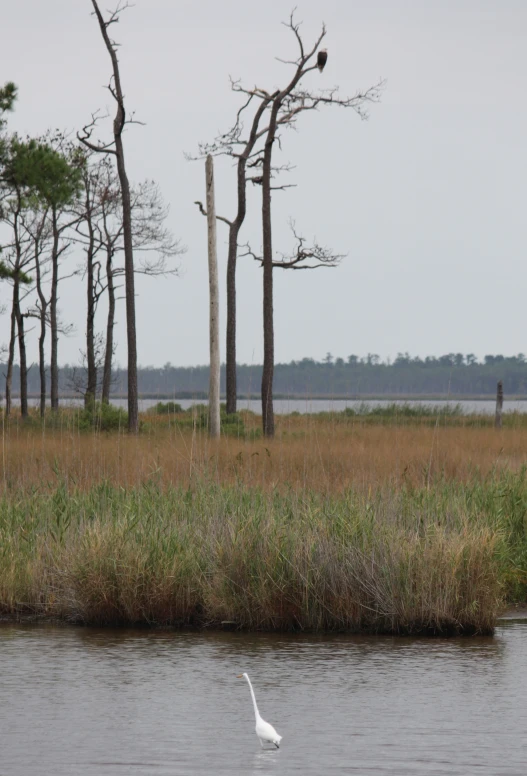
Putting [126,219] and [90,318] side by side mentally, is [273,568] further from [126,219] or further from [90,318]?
[90,318]

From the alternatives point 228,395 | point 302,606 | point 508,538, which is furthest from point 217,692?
point 228,395

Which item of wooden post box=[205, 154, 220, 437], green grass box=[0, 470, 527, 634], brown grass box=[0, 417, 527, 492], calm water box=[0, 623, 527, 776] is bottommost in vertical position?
calm water box=[0, 623, 527, 776]

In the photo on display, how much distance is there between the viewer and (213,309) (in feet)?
82.7

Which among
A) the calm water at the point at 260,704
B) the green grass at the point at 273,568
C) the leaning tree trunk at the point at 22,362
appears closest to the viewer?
the calm water at the point at 260,704

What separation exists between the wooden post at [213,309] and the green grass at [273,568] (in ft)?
45.3

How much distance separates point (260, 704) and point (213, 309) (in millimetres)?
18755

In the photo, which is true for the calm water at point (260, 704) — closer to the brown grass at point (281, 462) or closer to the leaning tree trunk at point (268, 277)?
the brown grass at point (281, 462)

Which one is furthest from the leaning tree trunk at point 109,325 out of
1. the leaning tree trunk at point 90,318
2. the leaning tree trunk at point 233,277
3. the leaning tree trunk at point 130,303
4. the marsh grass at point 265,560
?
the marsh grass at point 265,560

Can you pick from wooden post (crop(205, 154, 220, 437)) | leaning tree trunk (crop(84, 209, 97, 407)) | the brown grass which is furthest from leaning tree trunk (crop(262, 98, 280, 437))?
leaning tree trunk (crop(84, 209, 97, 407))

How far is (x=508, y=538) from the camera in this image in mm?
11148

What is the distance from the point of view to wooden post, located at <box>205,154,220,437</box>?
24328 mm

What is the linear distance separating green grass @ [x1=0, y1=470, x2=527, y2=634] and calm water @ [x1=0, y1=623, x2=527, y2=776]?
0.29 m

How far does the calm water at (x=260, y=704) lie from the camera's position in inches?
226

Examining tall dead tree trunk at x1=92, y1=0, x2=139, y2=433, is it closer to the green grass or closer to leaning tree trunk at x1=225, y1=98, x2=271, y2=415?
leaning tree trunk at x1=225, y1=98, x2=271, y2=415
